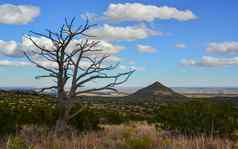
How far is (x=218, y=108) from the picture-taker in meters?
16.5

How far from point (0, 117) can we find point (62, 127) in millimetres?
1981

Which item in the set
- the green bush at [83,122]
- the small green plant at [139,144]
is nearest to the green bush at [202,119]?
the green bush at [83,122]

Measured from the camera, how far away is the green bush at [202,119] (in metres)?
15.6

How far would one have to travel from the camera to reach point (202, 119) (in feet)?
51.5

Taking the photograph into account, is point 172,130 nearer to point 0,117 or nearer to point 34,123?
point 34,123

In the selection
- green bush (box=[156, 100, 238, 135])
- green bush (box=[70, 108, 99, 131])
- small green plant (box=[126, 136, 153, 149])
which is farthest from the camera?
green bush (box=[70, 108, 99, 131])

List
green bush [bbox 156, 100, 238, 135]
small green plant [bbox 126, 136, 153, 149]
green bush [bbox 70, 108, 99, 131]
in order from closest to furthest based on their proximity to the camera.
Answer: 1. small green plant [bbox 126, 136, 153, 149]
2. green bush [bbox 156, 100, 238, 135]
3. green bush [bbox 70, 108, 99, 131]

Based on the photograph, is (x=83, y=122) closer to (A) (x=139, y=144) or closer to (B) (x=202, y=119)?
(B) (x=202, y=119)

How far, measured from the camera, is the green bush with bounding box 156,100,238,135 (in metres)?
15.6

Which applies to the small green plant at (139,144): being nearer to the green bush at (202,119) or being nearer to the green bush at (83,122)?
the green bush at (202,119)

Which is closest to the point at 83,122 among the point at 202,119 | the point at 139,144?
the point at 202,119

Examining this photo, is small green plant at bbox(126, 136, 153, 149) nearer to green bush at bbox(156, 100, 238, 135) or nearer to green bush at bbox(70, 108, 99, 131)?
green bush at bbox(156, 100, 238, 135)

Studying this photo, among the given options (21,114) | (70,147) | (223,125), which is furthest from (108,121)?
(70,147)

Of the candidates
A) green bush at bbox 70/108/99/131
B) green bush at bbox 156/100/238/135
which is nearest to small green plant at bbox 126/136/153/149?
green bush at bbox 156/100/238/135
